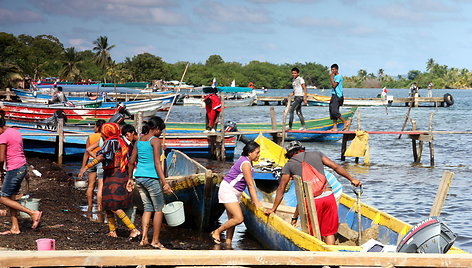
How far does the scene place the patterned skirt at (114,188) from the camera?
8758mm

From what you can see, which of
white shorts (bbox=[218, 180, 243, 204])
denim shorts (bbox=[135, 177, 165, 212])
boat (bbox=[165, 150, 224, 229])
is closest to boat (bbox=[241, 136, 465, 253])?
boat (bbox=[165, 150, 224, 229])

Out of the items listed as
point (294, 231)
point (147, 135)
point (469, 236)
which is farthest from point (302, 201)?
point (469, 236)

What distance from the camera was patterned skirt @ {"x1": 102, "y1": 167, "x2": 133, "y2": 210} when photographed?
876 centimetres

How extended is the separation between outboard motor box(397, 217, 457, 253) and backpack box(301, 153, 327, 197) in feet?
6.16

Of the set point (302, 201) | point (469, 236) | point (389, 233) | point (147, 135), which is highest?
point (147, 135)

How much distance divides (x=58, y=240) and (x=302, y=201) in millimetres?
3496

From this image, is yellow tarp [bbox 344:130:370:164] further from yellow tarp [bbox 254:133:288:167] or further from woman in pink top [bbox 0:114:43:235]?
woman in pink top [bbox 0:114:43:235]

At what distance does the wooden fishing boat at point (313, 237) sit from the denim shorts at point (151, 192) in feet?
5.48

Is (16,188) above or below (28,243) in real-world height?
above

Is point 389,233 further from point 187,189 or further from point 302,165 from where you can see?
point 187,189

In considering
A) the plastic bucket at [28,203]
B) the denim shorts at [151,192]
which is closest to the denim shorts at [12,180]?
the plastic bucket at [28,203]

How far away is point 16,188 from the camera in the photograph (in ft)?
28.7

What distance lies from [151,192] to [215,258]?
3245 mm

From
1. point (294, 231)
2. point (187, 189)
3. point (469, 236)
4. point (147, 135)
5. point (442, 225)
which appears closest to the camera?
point (442, 225)
